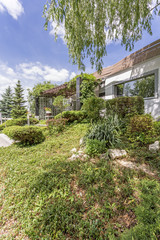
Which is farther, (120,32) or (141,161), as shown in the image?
(120,32)

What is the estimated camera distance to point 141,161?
231cm

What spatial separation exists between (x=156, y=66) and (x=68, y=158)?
591 centimetres

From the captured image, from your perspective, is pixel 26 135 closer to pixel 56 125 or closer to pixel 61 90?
pixel 56 125

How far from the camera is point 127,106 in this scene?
4.37 metres

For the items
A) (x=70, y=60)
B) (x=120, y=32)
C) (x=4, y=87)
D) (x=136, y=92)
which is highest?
(x=4, y=87)

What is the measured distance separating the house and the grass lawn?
408cm

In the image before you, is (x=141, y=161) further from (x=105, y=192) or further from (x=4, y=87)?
(x=4, y=87)

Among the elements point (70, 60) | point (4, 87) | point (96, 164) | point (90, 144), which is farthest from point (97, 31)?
point (4, 87)

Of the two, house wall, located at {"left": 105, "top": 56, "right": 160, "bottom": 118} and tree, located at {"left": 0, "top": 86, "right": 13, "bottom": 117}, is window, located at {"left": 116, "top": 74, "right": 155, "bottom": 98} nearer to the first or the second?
house wall, located at {"left": 105, "top": 56, "right": 160, "bottom": 118}

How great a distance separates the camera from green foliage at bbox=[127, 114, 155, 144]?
2.87m

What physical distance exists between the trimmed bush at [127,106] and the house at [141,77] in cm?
168

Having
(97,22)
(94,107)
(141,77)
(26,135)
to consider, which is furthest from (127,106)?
(26,135)

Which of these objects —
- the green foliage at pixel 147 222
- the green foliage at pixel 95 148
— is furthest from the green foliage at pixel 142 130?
the green foliage at pixel 147 222

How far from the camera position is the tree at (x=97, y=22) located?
8.72 feet
